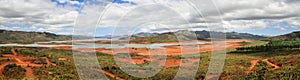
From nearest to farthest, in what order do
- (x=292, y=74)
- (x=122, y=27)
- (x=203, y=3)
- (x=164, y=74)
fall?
(x=203, y=3) → (x=122, y=27) → (x=292, y=74) → (x=164, y=74)

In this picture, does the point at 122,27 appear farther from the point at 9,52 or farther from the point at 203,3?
the point at 9,52

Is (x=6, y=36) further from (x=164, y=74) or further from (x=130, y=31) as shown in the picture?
(x=130, y=31)

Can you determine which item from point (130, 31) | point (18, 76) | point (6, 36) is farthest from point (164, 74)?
point (6, 36)

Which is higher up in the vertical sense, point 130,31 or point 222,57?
point 130,31

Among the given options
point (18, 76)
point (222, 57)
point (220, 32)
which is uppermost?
point (220, 32)

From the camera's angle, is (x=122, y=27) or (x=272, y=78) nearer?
(x=122, y=27)

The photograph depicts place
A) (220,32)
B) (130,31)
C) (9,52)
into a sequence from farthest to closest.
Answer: (9,52)
(130,31)
(220,32)

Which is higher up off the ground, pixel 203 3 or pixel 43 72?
pixel 203 3

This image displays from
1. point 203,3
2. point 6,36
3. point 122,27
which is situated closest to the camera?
point 203,3

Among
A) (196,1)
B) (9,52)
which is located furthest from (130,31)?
(9,52)
